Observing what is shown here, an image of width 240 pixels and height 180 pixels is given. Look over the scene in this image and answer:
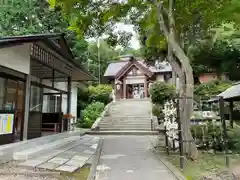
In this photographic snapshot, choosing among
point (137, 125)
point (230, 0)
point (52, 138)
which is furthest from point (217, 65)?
point (52, 138)

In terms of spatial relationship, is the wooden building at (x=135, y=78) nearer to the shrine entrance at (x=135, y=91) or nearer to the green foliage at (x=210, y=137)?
the shrine entrance at (x=135, y=91)

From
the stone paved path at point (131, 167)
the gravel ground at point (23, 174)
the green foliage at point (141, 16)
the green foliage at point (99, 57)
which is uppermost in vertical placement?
the green foliage at point (99, 57)

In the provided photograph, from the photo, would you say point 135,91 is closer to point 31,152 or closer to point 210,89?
point 210,89

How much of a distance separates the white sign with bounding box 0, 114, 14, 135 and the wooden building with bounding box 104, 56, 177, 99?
2194cm

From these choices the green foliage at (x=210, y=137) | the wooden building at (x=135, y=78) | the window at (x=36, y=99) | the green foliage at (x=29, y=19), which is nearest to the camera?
the green foliage at (x=210, y=137)

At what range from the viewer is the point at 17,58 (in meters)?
8.16

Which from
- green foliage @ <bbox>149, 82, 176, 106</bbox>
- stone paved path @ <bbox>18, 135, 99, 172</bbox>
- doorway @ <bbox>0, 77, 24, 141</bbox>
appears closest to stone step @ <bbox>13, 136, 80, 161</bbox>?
stone paved path @ <bbox>18, 135, 99, 172</bbox>

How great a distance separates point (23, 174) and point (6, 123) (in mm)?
→ 2973

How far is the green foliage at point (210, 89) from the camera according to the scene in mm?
21356

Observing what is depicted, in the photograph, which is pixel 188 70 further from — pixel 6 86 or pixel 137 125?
pixel 137 125

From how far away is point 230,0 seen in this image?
7.10 meters

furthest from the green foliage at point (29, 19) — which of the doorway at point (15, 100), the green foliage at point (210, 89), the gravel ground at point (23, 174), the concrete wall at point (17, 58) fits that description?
the gravel ground at point (23, 174)

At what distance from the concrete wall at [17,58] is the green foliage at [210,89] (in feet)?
54.4

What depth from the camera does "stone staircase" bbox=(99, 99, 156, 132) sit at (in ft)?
56.6
